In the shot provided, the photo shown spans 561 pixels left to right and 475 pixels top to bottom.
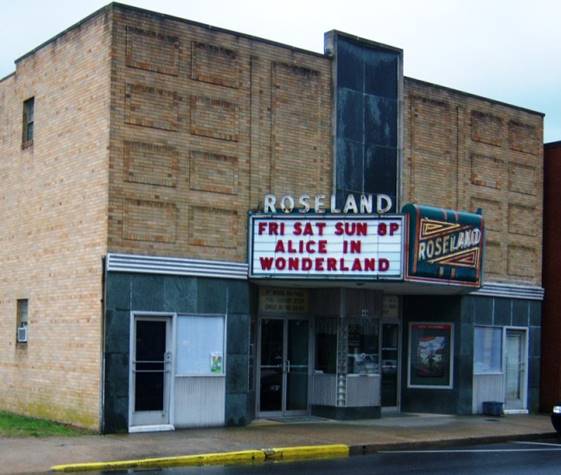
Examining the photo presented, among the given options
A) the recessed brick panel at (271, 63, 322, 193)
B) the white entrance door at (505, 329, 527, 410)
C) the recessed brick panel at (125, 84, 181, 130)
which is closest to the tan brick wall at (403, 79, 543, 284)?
the white entrance door at (505, 329, 527, 410)

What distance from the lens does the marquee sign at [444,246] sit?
21.0 m

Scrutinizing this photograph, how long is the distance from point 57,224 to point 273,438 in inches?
266

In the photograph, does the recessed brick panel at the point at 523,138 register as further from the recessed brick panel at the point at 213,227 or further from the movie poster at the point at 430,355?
the recessed brick panel at the point at 213,227

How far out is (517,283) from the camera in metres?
26.9

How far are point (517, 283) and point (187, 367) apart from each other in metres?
10.8

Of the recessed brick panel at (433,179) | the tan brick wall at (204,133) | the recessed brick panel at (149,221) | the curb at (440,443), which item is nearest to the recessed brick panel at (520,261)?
the recessed brick panel at (433,179)

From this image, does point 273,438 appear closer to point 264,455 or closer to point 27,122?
point 264,455

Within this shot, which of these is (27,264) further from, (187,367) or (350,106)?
(350,106)

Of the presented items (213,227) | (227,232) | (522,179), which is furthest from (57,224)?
(522,179)

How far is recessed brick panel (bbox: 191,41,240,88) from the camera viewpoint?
68.6 ft

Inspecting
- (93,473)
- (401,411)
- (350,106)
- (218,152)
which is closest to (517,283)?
(401,411)

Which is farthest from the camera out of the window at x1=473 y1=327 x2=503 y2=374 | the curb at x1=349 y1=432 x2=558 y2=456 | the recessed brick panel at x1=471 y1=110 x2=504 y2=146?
the recessed brick panel at x1=471 y1=110 x2=504 y2=146

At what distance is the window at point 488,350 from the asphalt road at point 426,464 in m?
6.01

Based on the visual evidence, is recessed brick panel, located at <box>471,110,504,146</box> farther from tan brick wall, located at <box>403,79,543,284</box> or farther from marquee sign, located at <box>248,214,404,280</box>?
marquee sign, located at <box>248,214,404,280</box>
